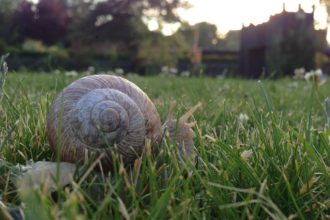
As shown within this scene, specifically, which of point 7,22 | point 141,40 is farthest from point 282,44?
point 7,22

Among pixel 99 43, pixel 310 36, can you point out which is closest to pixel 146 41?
pixel 99 43

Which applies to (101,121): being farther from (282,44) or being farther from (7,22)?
(7,22)

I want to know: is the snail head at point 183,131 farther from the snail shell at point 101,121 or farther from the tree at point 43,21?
the tree at point 43,21

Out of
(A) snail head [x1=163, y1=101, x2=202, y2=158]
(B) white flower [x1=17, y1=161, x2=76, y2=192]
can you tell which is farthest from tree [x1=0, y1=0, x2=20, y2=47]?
(B) white flower [x1=17, y1=161, x2=76, y2=192]

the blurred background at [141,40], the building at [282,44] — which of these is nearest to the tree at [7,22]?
the blurred background at [141,40]

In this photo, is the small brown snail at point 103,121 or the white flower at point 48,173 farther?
the small brown snail at point 103,121

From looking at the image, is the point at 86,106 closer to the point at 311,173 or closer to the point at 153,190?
the point at 153,190

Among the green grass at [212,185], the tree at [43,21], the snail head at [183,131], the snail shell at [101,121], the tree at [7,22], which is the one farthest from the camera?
the tree at [43,21]

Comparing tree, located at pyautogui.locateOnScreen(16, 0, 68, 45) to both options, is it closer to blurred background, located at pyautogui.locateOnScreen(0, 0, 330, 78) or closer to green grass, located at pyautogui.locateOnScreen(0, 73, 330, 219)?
blurred background, located at pyautogui.locateOnScreen(0, 0, 330, 78)
